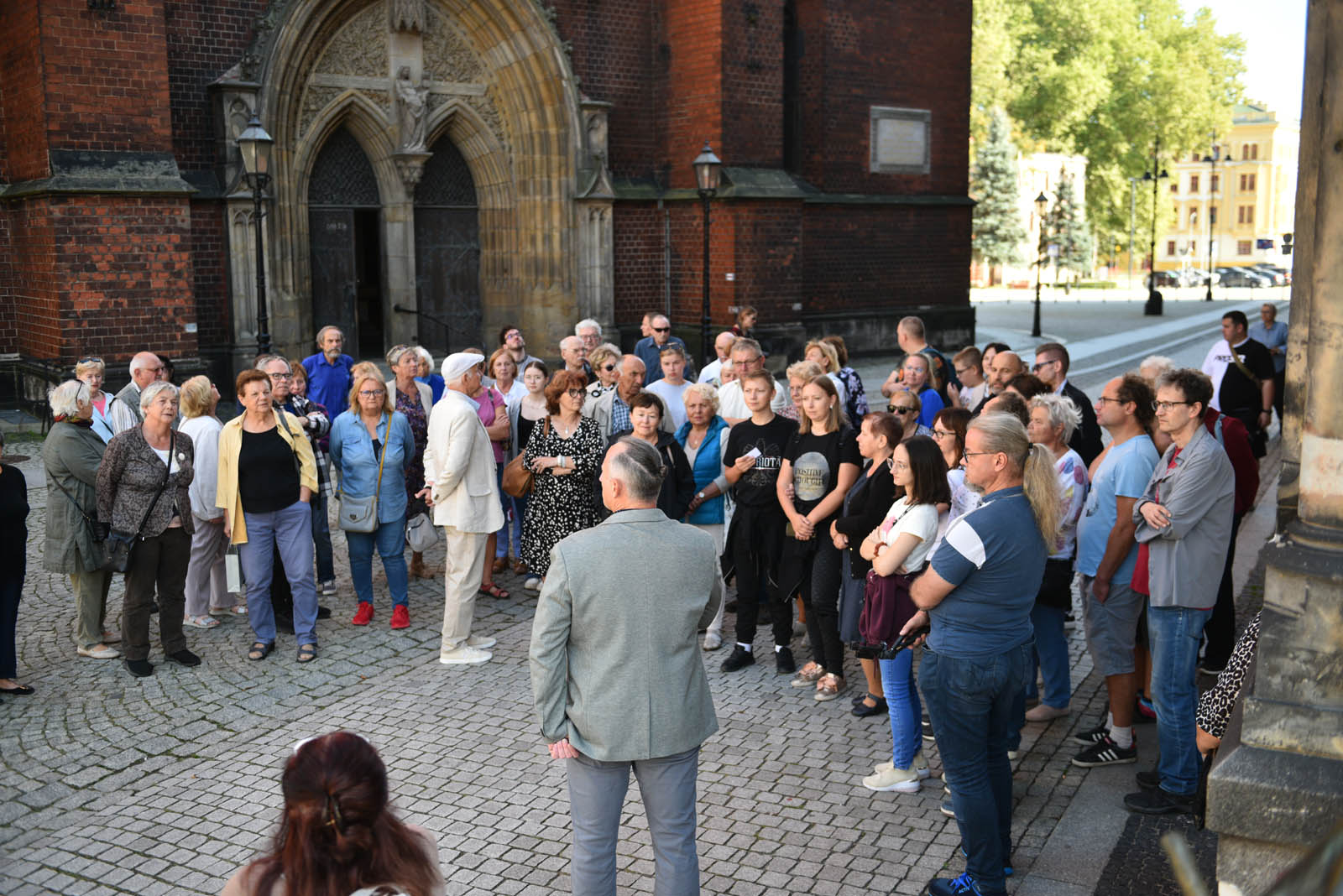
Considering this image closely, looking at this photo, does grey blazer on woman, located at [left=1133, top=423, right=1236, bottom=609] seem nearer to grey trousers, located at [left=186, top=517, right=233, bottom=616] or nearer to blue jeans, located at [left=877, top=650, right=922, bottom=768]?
blue jeans, located at [left=877, top=650, right=922, bottom=768]

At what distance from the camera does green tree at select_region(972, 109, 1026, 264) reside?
55625 mm

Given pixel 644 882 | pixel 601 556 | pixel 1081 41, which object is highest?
pixel 1081 41

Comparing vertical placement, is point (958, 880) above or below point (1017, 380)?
below

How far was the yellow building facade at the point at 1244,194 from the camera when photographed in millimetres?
102750

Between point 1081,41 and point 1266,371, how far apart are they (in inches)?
1764

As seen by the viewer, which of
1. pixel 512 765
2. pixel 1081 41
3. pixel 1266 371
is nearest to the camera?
pixel 512 765

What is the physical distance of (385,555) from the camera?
8.27 meters

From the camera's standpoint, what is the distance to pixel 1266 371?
12273mm

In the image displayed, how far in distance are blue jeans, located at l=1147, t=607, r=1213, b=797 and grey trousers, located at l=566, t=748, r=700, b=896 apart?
2.47 m

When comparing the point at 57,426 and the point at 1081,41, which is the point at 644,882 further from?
the point at 1081,41

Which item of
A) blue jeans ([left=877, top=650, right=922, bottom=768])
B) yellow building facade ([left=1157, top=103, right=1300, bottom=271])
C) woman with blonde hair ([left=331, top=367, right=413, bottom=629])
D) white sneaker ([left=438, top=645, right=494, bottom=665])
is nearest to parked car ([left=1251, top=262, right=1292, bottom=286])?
yellow building facade ([left=1157, top=103, right=1300, bottom=271])

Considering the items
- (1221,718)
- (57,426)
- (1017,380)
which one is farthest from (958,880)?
(57,426)

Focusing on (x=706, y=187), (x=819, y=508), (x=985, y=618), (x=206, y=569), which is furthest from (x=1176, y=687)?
(x=706, y=187)

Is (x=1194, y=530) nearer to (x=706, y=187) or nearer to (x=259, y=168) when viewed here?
(x=259, y=168)
